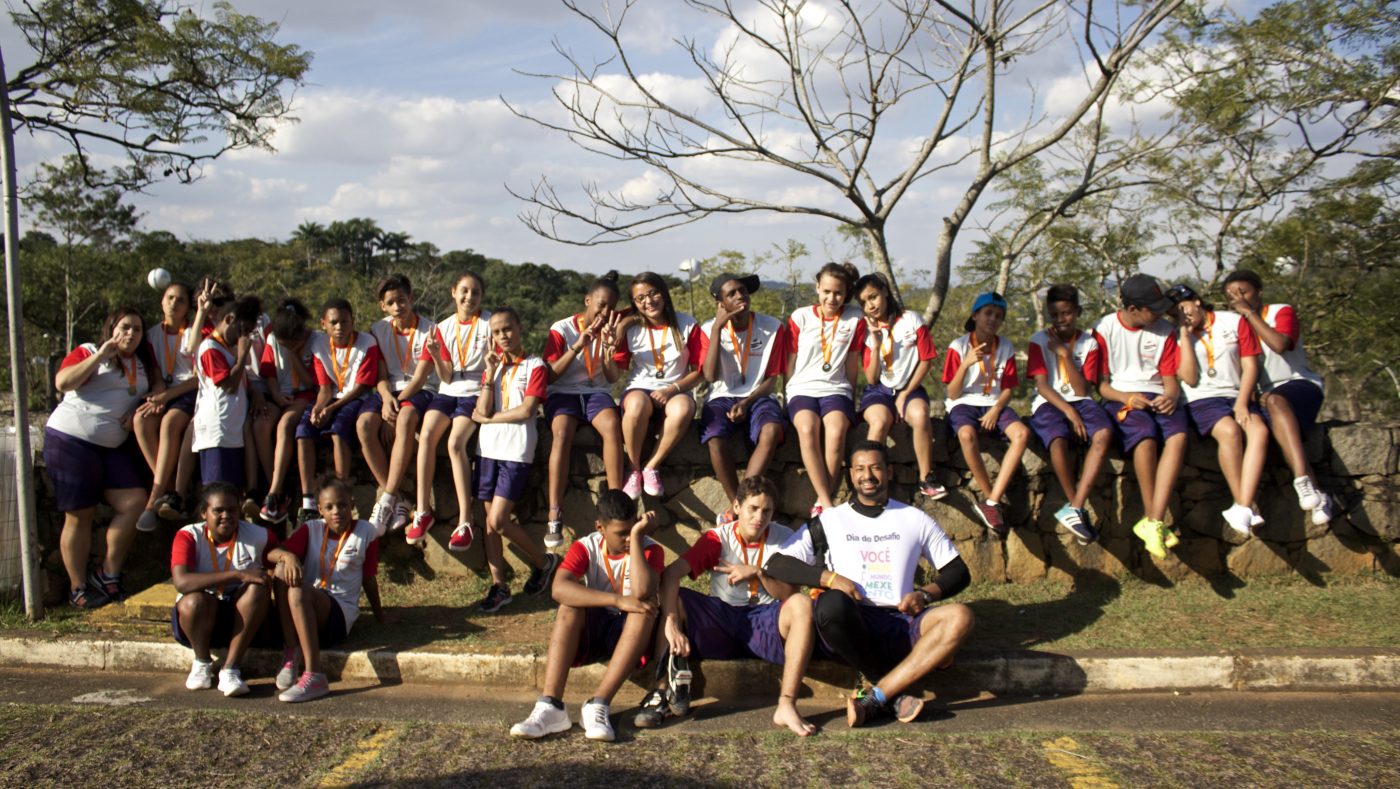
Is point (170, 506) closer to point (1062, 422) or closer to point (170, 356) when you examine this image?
point (170, 356)

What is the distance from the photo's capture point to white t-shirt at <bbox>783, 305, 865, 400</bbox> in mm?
6320

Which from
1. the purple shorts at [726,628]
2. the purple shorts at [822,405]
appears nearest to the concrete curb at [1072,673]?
the purple shorts at [726,628]

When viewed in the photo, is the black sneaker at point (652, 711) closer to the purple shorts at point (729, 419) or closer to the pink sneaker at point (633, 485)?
the pink sneaker at point (633, 485)

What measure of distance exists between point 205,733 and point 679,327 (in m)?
3.56

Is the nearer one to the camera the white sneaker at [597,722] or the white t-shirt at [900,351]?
the white sneaker at [597,722]

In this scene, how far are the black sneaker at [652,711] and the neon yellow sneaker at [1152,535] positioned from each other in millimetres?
3056

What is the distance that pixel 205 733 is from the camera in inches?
174

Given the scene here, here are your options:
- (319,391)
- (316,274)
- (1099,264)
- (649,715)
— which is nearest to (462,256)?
(316,274)

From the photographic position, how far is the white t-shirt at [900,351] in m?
6.41

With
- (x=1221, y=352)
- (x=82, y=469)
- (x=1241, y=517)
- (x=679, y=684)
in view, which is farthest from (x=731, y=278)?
(x=82, y=469)

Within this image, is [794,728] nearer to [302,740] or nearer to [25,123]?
[302,740]

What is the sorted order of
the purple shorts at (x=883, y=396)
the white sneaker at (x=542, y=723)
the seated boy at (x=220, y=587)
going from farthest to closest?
the purple shorts at (x=883, y=396), the seated boy at (x=220, y=587), the white sneaker at (x=542, y=723)

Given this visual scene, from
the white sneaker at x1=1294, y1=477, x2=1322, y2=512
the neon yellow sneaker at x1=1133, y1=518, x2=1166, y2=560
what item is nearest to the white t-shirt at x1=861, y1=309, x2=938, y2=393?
the neon yellow sneaker at x1=1133, y1=518, x2=1166, y2=560

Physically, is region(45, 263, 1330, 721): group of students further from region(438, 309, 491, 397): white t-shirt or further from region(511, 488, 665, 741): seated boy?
region(511, 488, 665, 741): seated boy
